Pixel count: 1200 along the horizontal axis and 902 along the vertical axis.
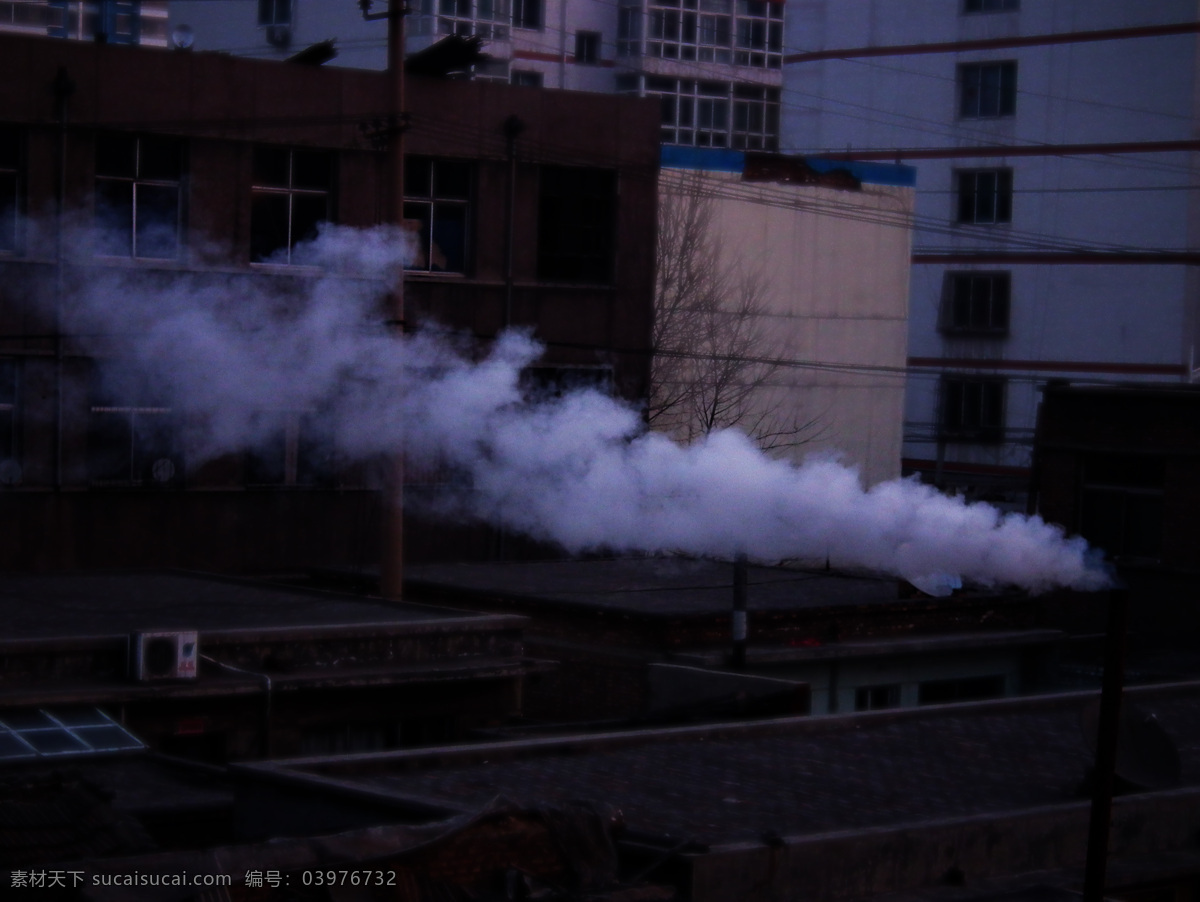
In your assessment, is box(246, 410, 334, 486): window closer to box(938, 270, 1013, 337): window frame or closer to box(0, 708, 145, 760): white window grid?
box(0, 708, 145, 760): white window grid

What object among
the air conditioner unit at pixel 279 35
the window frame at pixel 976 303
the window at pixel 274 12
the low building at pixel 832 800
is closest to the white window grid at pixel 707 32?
the window at pixel 274 12

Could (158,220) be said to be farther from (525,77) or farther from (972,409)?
(525,77)

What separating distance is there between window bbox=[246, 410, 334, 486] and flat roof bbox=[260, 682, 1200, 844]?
33.5 ft

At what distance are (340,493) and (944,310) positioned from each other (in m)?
20.3

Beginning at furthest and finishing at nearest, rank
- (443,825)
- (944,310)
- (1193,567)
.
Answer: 1. (944,310)
2. (1193,567)
3. (443,825)

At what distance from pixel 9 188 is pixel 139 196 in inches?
60.8

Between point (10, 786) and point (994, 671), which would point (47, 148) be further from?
point (994, 671)

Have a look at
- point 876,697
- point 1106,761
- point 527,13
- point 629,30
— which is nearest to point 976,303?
point 629,30

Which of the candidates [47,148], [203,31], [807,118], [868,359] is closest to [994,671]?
[868,359]

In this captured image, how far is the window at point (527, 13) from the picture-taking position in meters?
45.7

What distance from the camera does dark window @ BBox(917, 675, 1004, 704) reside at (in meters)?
19.0

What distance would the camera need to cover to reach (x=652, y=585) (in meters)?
20.2

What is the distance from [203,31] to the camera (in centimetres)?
4116

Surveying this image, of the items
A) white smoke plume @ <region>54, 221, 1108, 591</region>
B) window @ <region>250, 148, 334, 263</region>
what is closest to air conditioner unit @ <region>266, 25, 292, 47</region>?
window @ <region>250, 148, 334, 263</region>
